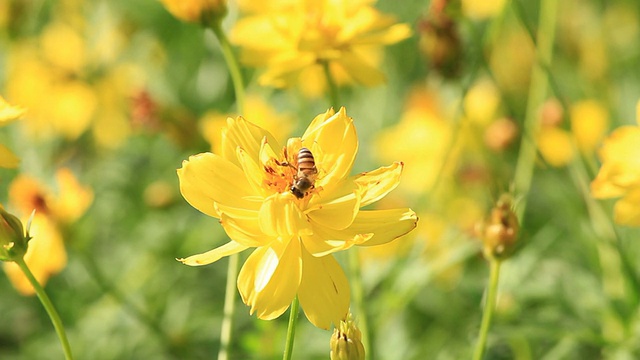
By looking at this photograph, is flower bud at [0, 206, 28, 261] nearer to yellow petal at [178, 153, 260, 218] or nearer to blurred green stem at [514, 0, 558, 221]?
yellow petal at [178, 153, 260, 218]

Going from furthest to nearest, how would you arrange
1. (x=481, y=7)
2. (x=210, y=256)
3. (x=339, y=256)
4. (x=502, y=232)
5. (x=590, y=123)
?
(x=481, y=7), (x=590, y=123), (x=339, y=256), (x=502, y=232), (x=210, y=256)

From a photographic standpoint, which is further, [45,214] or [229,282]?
[45,214]

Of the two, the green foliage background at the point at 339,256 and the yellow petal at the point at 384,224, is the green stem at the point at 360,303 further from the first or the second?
the yellow petal at the point at 384,224

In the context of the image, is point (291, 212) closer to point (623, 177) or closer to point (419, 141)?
point (623, 177)

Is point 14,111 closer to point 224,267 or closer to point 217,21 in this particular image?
point 217,21

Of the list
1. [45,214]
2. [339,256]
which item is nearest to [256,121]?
[339,256]

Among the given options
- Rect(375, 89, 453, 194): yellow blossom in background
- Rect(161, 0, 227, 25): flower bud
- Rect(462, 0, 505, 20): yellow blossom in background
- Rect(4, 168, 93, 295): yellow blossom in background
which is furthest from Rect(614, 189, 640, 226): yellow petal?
Rect(462, 0, 505, 20): yellow blossom in background

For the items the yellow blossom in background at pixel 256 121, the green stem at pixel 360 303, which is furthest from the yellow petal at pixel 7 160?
the yellow blossom in background at pixel 256 121
